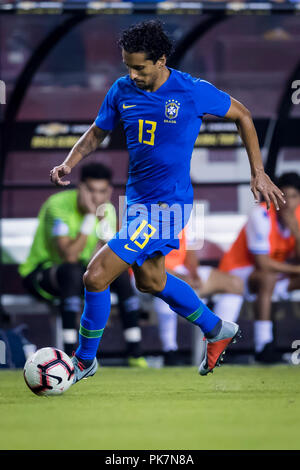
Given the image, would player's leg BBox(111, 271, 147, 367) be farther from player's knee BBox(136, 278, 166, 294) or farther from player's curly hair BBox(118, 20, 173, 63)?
player's curly hair BBox(118, 20, 173, 63)

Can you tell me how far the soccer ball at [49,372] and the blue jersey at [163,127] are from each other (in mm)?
869

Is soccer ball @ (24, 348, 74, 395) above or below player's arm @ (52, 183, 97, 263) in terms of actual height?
below

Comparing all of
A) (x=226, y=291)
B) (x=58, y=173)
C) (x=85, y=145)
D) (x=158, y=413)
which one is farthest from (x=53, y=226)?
(x=158, y=413)

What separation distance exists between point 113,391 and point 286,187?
2.99 m

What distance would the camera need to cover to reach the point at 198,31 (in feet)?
25.6

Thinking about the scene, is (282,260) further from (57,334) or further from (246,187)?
(57,334)

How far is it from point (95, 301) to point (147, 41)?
1303mm

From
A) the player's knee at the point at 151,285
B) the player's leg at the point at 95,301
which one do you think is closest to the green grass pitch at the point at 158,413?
the player's leg at the point at 95,301

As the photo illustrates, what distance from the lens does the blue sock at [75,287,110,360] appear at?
485 centimetres

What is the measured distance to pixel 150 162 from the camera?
4930mm

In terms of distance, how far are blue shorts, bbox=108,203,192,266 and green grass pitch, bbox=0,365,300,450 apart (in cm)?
73

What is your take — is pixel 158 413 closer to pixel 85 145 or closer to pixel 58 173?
pixel 58 173

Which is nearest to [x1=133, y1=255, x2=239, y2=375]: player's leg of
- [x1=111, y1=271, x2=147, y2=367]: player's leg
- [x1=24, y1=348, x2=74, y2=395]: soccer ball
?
[x1=24, y1=348, x2=74, y2=395]: soccer ball

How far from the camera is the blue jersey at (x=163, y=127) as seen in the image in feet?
16.0
